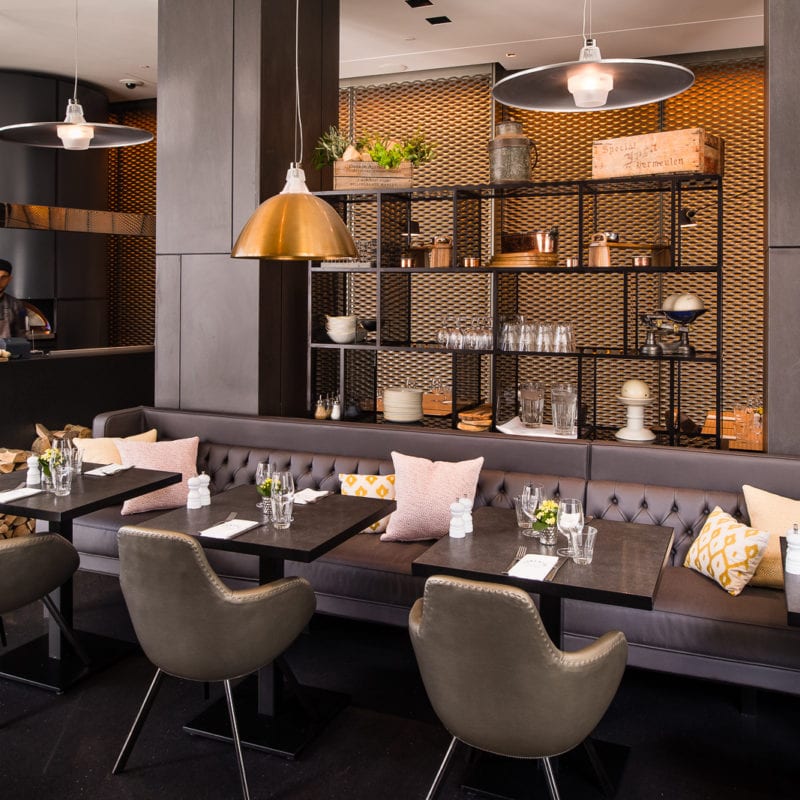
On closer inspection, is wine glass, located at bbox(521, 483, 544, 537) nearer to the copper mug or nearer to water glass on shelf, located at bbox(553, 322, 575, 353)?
water glass on shelf, located at bbox(553, 322, 575, 353)

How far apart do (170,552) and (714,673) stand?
2.06m

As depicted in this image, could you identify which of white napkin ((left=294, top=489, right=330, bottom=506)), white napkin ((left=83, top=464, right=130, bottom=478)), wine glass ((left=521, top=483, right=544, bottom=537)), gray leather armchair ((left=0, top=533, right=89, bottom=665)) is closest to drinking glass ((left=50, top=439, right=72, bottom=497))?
white napkin ((left=83, top=464, right=130, bottom=478))

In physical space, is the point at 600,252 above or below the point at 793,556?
above

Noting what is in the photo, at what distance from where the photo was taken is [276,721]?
9.91ft

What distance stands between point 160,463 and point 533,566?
2.53 m

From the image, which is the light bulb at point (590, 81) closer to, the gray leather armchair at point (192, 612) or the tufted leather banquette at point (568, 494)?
the tufted leather banquette at point (568, 494)

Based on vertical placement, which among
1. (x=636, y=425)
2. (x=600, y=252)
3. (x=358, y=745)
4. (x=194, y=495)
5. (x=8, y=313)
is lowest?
(x=358, y=745)

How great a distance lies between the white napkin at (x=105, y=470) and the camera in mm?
3881

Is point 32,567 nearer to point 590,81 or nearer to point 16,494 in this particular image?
point 16,494

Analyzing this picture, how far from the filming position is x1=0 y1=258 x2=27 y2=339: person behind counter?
6398 mm

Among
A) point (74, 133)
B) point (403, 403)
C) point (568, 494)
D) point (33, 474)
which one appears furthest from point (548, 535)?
point (74, 133)

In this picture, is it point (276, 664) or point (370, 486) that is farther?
point (370, 486)

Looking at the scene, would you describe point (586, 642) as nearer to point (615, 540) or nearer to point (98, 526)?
point (615, 540)

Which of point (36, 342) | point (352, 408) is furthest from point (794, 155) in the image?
point (36, 342)
